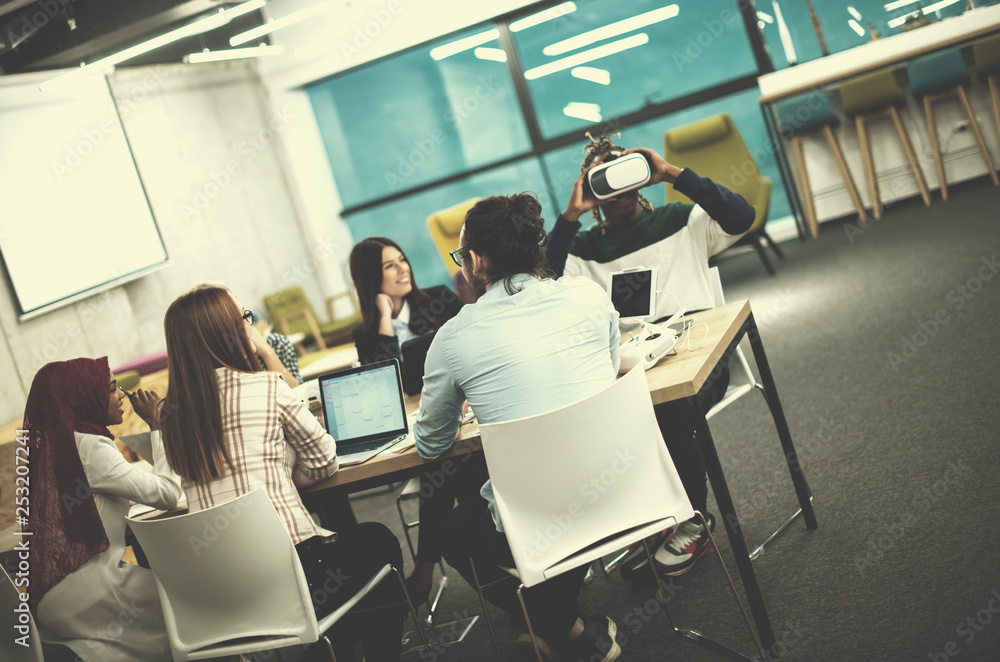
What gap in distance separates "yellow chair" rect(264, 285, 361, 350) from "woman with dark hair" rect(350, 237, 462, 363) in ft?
12.3

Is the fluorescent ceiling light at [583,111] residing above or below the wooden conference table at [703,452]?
above

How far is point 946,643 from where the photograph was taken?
1.58 meters

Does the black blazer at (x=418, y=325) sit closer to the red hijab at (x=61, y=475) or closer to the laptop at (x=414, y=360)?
the laptop at (x=414, y=360)

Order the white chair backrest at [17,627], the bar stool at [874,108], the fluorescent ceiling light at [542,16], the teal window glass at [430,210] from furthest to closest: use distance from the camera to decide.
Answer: the teal window glass at [430,210] → the fluorescent ceiling light at [542,16] → the bar stool at [874,108] → the white chair backrest at [17,627]

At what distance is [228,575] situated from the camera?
1.67m

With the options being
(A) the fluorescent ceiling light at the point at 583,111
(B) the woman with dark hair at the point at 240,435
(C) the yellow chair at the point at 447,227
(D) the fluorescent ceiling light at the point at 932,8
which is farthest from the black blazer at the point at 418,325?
(D) the fluorescent ceiling light at the point at 932,8

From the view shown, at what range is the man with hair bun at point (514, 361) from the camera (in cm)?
158

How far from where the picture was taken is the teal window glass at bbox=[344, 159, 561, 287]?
23.8 ft

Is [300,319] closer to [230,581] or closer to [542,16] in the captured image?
[542,16]

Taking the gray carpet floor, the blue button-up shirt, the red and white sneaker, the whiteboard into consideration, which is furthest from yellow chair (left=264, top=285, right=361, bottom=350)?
the blue button-up shirt

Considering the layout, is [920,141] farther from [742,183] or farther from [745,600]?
[745,600]

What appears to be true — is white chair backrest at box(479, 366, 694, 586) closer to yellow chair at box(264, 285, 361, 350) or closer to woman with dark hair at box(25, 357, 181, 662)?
woman with dark hair at box(25, 357, 181, 662)

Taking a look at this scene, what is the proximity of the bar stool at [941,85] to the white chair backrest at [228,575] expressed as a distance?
18.5ft

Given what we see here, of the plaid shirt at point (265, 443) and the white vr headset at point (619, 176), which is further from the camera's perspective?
the white vr headset at point (619, 176)
